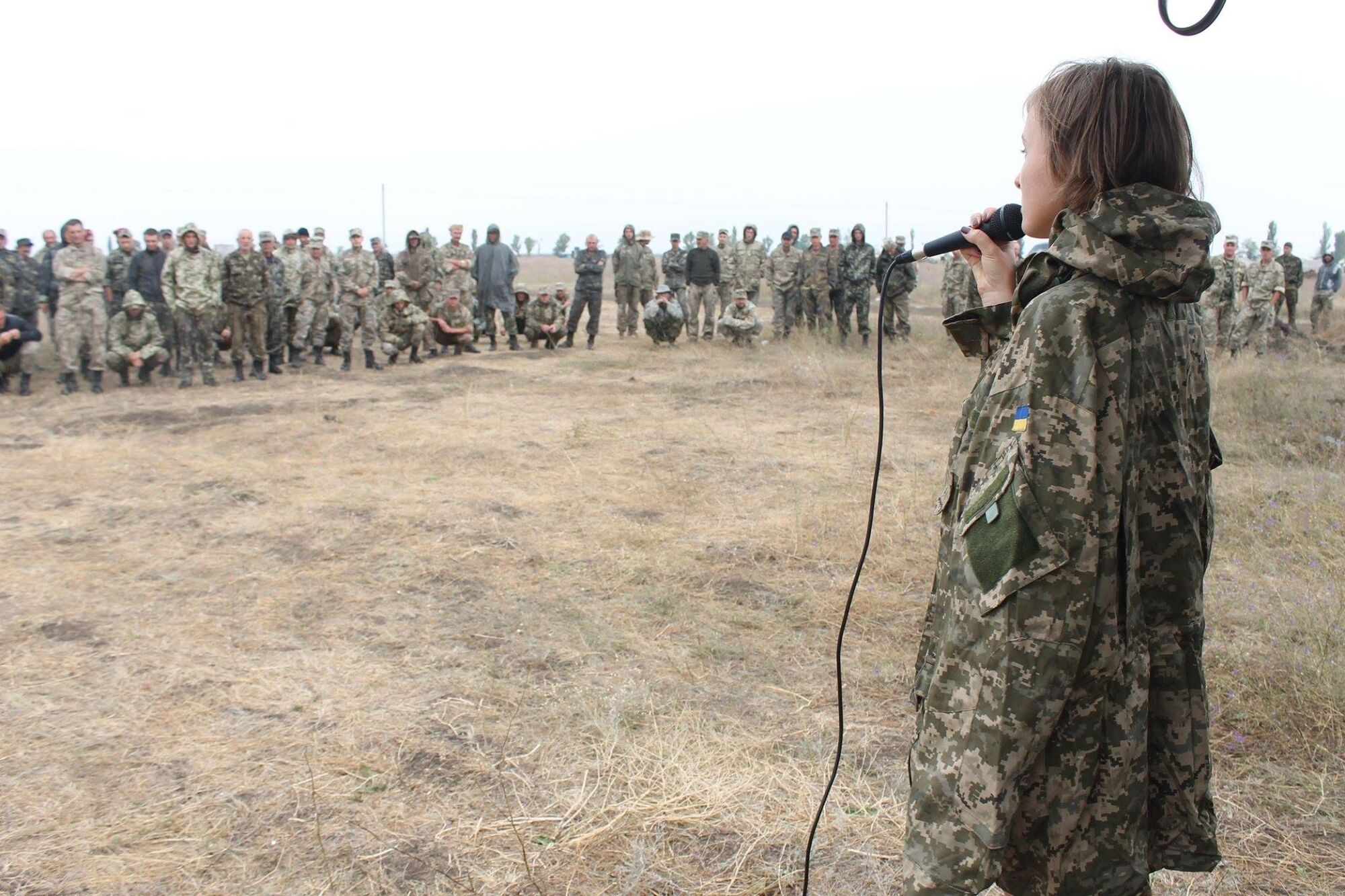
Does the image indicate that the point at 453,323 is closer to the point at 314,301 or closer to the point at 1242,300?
the point at 314,301

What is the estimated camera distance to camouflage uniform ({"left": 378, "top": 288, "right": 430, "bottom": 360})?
13.0 metres

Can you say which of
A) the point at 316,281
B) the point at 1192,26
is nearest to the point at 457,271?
the point at 316,281

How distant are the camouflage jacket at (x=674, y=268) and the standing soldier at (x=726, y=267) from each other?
2.75ft

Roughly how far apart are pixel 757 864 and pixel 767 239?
47.1 metres

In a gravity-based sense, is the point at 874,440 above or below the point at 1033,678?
below

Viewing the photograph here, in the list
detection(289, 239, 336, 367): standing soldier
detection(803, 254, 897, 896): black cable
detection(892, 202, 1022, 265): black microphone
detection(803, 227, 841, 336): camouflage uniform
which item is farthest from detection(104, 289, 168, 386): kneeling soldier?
detection(892, 202, 1022, 265): black microphone

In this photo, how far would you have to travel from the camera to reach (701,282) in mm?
15734

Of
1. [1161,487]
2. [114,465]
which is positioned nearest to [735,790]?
[1161,487]

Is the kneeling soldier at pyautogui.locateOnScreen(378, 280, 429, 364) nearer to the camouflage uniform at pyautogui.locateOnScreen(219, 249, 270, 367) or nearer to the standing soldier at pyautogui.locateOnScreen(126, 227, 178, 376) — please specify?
the camouflage uniform at pyautogui.locateOnScreen(219, 249, 270, 367)

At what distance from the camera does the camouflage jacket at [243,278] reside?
11164mm

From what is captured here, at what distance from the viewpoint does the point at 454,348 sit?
14492mm

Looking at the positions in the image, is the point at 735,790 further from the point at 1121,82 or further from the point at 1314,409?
the point at 1314,409

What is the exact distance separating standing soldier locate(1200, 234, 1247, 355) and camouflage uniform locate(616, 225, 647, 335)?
8088 mm

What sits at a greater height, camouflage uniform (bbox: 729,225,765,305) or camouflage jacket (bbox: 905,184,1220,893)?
camouflage uniform (bbox: 729,225,765,305)
